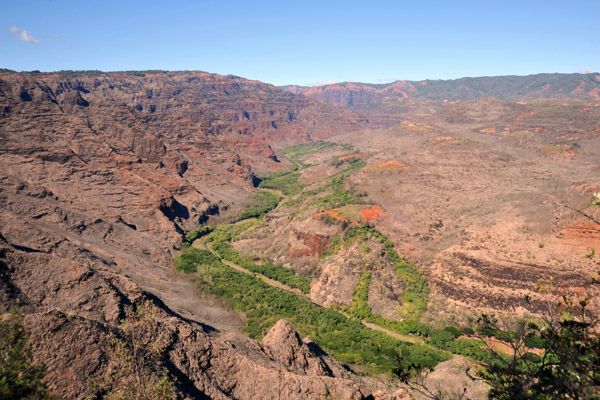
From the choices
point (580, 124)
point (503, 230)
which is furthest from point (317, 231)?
point (580, 124)

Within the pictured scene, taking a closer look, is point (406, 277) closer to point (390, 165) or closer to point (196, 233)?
point (196, 233)

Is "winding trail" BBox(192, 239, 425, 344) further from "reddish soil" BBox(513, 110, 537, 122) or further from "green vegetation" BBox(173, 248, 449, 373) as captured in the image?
"reddish soil" BBox(513, 110, 537, 122)

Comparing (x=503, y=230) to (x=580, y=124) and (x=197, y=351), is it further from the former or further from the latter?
(x=580, y=124)

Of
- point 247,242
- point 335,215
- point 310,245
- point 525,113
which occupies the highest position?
point 525,113

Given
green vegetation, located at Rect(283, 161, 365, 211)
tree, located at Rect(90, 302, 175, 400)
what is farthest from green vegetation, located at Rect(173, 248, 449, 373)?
green vegetation, located at Rect(283, 161, 365, 211)

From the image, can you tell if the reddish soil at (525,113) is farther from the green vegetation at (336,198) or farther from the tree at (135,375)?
the tree at (135,375)

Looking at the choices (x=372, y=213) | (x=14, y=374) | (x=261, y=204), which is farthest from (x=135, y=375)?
(x=261, y=204)
